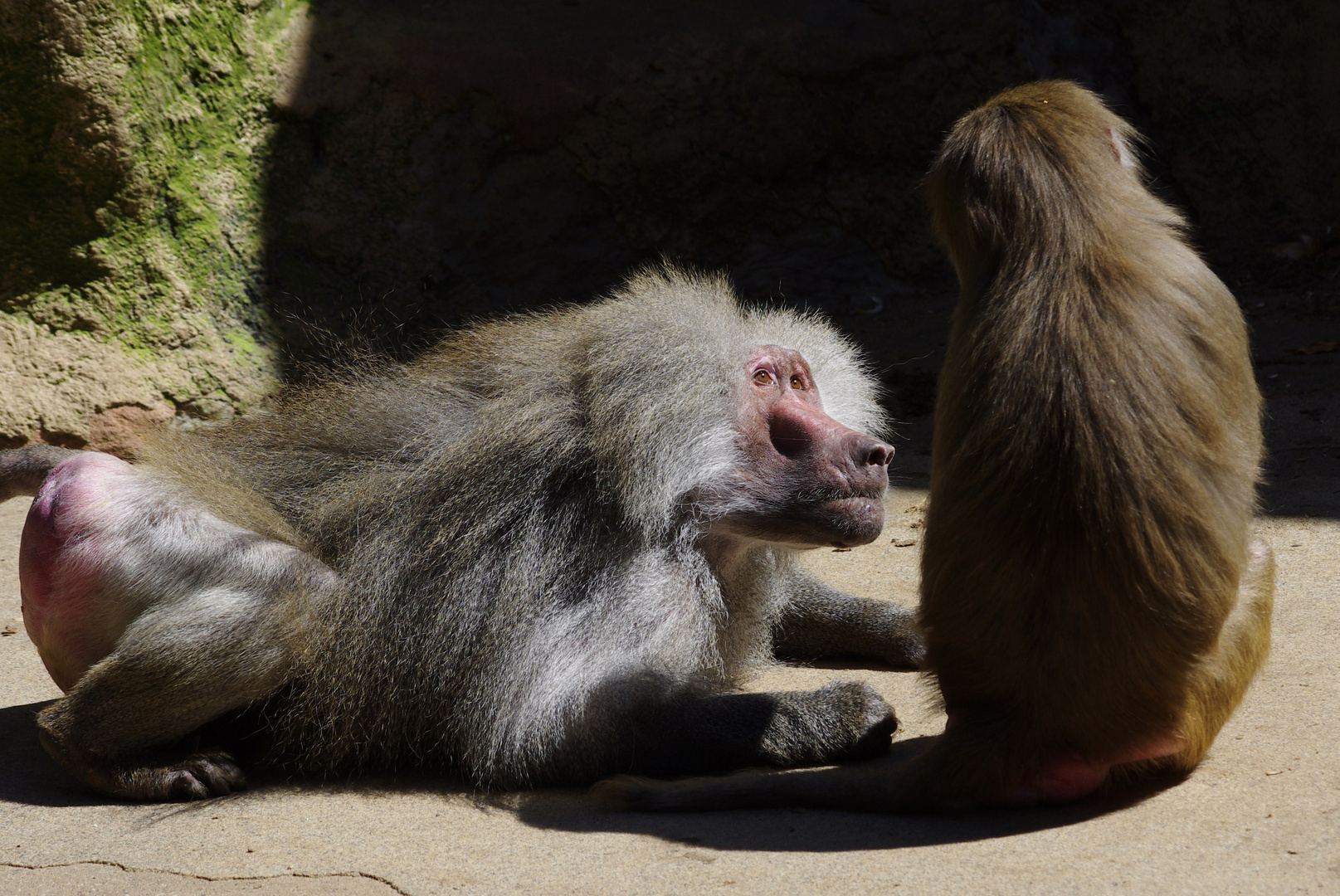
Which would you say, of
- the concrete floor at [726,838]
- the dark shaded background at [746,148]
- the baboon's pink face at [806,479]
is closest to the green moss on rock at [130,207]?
the dark shaded background at [746,148]

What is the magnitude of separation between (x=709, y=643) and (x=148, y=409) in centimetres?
315

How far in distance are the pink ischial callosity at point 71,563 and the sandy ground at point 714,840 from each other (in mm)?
346

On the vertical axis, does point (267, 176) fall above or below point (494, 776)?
above

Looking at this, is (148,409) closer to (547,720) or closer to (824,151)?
(547,720)

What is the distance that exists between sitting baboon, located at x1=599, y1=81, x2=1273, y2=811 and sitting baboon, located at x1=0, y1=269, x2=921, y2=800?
0.55 meters

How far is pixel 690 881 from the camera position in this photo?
209 cm

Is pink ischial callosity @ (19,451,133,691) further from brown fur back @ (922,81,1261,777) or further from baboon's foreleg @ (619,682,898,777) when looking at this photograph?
brown fur back @ (922,81,1261,777)

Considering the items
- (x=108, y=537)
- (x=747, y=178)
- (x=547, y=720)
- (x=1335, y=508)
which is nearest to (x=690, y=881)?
(x=547, y=720)

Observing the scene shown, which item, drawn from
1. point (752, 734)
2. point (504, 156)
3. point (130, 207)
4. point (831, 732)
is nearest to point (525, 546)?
point (752, 734)

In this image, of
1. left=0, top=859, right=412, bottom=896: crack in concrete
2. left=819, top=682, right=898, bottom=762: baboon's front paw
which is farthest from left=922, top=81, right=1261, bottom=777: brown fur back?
left=0, top=859, right=412, bottom=896: crack in concrete

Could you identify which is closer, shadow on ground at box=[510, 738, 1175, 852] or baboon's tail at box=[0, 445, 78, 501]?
shadow on ground at box=[510, 738, 1175, 852]

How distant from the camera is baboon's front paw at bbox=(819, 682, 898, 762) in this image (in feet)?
9.02

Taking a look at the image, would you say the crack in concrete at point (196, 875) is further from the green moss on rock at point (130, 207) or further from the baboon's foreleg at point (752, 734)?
the green moss on rock at point (130, 207)

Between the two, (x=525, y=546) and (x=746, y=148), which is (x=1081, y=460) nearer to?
(x=525, y=546)
